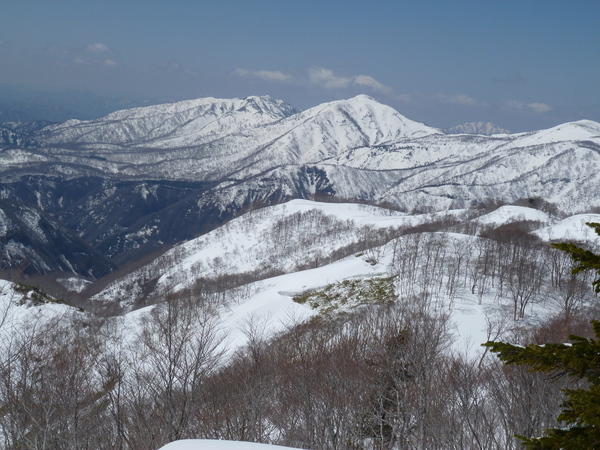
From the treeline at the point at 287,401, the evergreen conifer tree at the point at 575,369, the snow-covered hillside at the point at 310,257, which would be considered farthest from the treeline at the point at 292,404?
the snow-covered hillside at the point at 310,257

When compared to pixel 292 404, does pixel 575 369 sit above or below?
above

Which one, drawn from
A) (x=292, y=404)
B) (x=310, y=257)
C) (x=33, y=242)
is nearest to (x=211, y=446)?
(x=292, y=404)

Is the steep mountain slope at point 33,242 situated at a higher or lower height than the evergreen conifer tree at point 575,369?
higher

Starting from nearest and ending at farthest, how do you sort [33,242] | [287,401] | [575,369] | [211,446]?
1. [575,369]
2. [211,446]
3. [287,401]
4. [33,242]

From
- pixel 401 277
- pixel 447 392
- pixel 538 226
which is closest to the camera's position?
pixel 447 392

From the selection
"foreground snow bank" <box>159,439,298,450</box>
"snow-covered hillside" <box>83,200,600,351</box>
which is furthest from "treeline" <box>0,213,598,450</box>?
"snow-covered hillside" <box>83,200,600,351</box>

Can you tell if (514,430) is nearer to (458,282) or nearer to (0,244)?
(458,282)

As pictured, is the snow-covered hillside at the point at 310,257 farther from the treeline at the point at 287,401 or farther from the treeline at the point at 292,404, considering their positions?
the treeline at the point at 292,404

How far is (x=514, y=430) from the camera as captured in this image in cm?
1599

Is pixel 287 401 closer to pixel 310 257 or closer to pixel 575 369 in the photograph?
pixel 575 369

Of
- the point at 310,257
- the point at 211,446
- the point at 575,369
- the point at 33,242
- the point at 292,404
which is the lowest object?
the point at 292,404

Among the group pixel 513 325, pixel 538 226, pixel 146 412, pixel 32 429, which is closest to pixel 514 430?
pixel 146 412

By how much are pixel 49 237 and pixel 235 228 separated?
9409 centimetres

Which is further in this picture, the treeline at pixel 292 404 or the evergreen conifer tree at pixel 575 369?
the treeline at pixel 292 404
